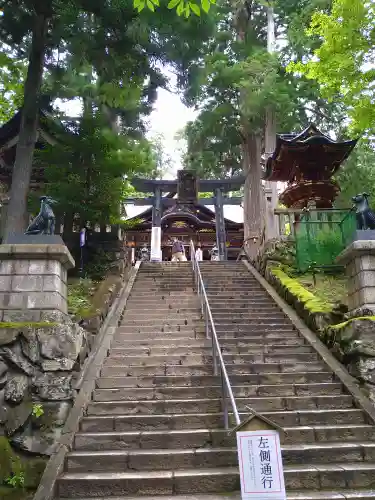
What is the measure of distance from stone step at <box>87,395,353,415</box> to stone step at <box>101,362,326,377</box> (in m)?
0.86

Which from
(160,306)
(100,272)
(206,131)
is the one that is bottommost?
(160,306)

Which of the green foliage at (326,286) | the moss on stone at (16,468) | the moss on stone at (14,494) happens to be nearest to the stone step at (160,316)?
the green foliage at (326,286)

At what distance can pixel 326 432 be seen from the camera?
5.31 meters

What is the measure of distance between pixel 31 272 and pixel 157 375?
2.58 m

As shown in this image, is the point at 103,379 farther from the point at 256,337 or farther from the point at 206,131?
the point at 206,131

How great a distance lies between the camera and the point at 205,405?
230 inches

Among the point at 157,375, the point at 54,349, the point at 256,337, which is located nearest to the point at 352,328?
the point at 256,337

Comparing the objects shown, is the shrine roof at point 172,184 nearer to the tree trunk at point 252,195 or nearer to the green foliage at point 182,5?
the tree trunk at point 252,195

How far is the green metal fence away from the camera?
11.0 meters

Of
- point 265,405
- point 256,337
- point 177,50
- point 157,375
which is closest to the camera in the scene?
point 265,405

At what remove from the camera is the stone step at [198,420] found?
5.50 metres

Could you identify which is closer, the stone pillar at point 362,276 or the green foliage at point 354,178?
the stone pillar at point 362,276

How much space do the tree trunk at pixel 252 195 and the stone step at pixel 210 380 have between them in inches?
398

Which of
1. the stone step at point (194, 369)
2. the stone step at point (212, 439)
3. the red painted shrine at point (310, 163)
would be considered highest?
the red painted shrine at point (310, 163)
